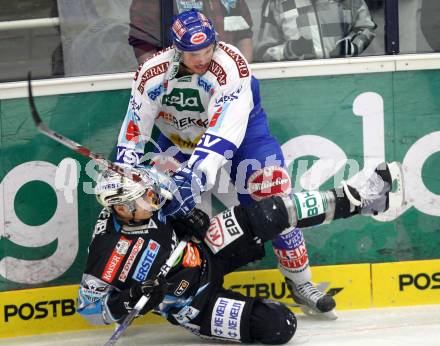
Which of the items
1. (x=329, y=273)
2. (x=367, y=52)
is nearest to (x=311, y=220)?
(x=329, y=273)

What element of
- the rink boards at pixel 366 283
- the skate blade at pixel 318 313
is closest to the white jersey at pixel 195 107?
the rink boards at pixel 366 283

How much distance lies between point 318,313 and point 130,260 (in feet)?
3.73

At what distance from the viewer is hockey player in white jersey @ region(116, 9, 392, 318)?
18.2 ft

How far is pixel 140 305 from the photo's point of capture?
5.30 m

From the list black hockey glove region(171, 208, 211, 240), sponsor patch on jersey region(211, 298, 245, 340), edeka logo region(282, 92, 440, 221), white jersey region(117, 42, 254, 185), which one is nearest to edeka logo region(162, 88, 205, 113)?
white jersey region(117, 42, 254, 185)

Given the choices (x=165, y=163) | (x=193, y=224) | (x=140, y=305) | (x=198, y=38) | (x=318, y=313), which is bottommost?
(x=318, y=313)

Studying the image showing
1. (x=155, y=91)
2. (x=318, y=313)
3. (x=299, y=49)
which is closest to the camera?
(x=155, y=91)

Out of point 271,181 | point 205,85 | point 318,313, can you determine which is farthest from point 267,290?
point 205,85

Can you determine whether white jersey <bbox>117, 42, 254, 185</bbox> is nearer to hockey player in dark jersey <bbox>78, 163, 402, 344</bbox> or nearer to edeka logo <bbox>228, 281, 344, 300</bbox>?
hockey player in dark jersey <bbox>78, 163, 402, 344</bbox>

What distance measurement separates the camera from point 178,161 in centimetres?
601

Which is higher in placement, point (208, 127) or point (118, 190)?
point (208, 127)

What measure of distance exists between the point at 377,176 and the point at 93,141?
4.89ft

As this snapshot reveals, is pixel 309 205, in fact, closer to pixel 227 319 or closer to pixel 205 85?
pixel 227 319

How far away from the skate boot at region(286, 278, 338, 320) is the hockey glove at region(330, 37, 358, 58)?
1.22m
